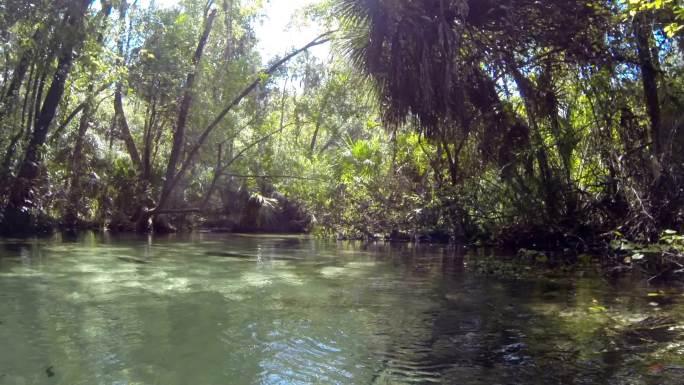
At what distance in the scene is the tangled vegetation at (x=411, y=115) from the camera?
8.26 metres

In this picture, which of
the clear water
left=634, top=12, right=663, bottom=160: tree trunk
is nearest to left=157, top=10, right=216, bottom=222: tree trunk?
the clear water

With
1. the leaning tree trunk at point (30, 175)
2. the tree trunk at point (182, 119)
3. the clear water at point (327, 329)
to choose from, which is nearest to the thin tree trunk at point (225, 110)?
the tree trunk at point (182, 119)

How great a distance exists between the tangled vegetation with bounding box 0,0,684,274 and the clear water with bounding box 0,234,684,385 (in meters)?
1.93

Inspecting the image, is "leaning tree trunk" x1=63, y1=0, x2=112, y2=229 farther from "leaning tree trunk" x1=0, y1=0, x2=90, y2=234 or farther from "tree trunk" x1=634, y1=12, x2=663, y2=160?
"tree trunk" x1=634, y1=12, x2=663, y2=160

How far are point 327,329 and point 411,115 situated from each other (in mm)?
6476

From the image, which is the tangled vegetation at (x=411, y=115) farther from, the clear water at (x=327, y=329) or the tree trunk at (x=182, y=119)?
the clear water at (x=327, y=329)

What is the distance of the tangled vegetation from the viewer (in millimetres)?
8258

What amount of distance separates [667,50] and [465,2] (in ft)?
11.0

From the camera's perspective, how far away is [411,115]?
991cm

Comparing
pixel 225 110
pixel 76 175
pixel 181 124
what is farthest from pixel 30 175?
pixel 225 110

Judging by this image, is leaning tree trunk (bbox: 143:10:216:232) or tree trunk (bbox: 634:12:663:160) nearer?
tree trunk (bbox: 634:12:663:160)

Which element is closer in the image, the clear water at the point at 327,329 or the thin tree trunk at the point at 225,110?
the clear water at the point at 327,329

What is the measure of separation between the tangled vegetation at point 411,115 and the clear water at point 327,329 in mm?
1932

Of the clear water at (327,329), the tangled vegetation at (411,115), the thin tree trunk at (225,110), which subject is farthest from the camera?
the thin tree trunk at (225,110)
